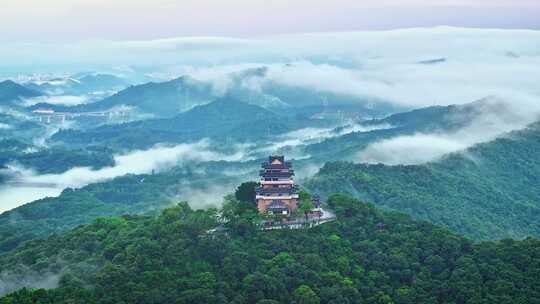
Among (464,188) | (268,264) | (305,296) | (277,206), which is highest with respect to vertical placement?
(277,206)

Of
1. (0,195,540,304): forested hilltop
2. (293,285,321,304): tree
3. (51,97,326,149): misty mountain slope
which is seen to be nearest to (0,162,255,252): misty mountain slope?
(0,195,540,304): forested hilltop

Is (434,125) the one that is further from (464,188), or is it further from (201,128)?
(201,128)

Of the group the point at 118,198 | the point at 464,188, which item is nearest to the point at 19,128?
the point at 118,198

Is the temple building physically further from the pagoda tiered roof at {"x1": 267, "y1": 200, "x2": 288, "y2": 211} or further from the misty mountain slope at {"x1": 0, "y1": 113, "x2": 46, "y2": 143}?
the misty mountain slope at {"x1": 0, "y1": 113, "x2": 46, "y2": 143}

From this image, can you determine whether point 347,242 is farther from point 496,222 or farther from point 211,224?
point 496,222

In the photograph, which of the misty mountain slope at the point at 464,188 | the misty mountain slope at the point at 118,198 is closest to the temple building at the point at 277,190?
the misty mountain slope at the point at 118,198

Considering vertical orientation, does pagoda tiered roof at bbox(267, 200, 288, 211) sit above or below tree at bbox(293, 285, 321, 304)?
above

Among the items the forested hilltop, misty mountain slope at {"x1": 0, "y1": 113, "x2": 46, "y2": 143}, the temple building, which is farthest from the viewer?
misty mountain slope at {"x1": 0, "y1": 113, "x2": 46, "y2": 143}
